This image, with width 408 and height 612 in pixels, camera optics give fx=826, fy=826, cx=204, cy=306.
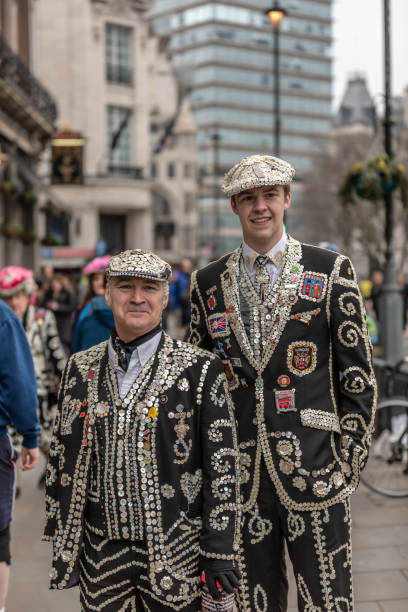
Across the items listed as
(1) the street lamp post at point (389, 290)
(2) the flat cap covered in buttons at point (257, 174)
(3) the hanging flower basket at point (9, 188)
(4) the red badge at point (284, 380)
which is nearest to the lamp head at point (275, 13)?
(1) the street lamp post at point (389, 290)

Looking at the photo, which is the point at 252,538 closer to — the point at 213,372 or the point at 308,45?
the point at 213,372

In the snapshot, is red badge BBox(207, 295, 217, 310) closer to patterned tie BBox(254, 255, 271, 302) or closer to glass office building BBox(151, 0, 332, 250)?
patterned tie BBox(254, 255, 271, 302)

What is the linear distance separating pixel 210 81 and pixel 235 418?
125 metres

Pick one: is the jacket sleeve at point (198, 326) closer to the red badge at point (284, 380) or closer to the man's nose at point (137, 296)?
the red badge at point (284, 380)

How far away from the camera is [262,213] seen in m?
3.12

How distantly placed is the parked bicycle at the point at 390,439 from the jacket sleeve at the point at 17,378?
383cm

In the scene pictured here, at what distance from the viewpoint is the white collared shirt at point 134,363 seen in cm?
285

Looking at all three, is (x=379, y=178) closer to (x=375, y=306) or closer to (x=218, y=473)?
(x=375, y=306)

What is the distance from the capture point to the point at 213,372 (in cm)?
287

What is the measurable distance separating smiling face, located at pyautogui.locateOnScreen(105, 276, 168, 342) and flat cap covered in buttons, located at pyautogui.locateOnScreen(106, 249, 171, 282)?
0.04 metres

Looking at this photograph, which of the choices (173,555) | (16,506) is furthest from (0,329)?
(16,506)

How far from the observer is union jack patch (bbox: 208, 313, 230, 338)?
3203 millimetres

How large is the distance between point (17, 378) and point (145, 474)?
1.44 meters

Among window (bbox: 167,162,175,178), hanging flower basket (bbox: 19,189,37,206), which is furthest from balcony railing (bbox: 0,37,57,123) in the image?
window (bbox: 167,162,175,178)
